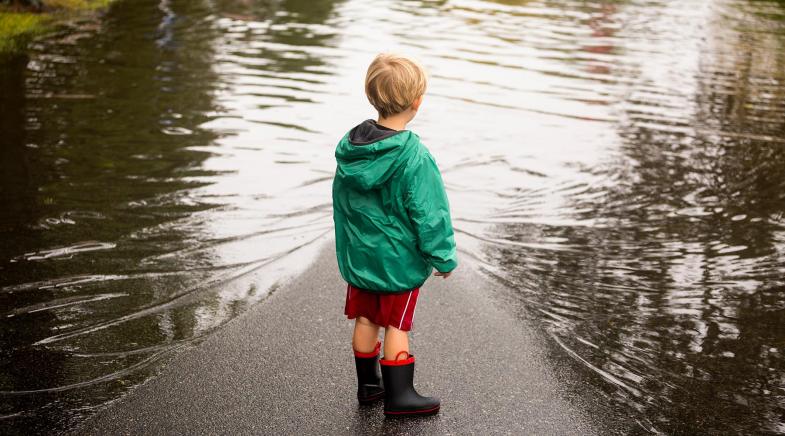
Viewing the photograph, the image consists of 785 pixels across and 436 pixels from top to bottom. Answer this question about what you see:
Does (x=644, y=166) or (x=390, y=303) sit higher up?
(x=390, y=303)

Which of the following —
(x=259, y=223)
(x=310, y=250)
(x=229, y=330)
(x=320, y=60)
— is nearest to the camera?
(x=229, y=330)

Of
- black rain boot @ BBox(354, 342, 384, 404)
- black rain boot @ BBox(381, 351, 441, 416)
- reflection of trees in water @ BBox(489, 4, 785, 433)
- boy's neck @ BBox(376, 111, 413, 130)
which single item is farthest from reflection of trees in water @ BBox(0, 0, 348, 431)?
reflection of trees in water @ BBox(489, 4, 785, 433)

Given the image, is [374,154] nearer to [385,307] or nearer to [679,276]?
[385,307]

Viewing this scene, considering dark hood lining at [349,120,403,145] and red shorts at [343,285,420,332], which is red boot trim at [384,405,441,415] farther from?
dark hood lining at [349,120,403,145]

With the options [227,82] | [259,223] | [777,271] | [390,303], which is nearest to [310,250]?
[259,223]

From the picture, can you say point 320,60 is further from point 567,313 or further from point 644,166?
point 567,313

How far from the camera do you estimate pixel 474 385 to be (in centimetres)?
423

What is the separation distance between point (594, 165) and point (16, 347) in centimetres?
604

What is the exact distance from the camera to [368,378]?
3.98m

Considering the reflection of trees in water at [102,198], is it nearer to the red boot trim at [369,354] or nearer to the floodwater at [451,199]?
the floodwater at [451,199]

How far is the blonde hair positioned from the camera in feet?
11.5

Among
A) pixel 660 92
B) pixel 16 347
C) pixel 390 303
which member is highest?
pixel 390 303

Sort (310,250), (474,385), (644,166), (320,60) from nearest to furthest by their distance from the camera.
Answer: (474,385) → (310,250) → (644,166) → (320,60)

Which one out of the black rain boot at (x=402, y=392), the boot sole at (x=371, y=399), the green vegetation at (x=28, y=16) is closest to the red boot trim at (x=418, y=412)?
the black rain boot at (x=402, y=392)
